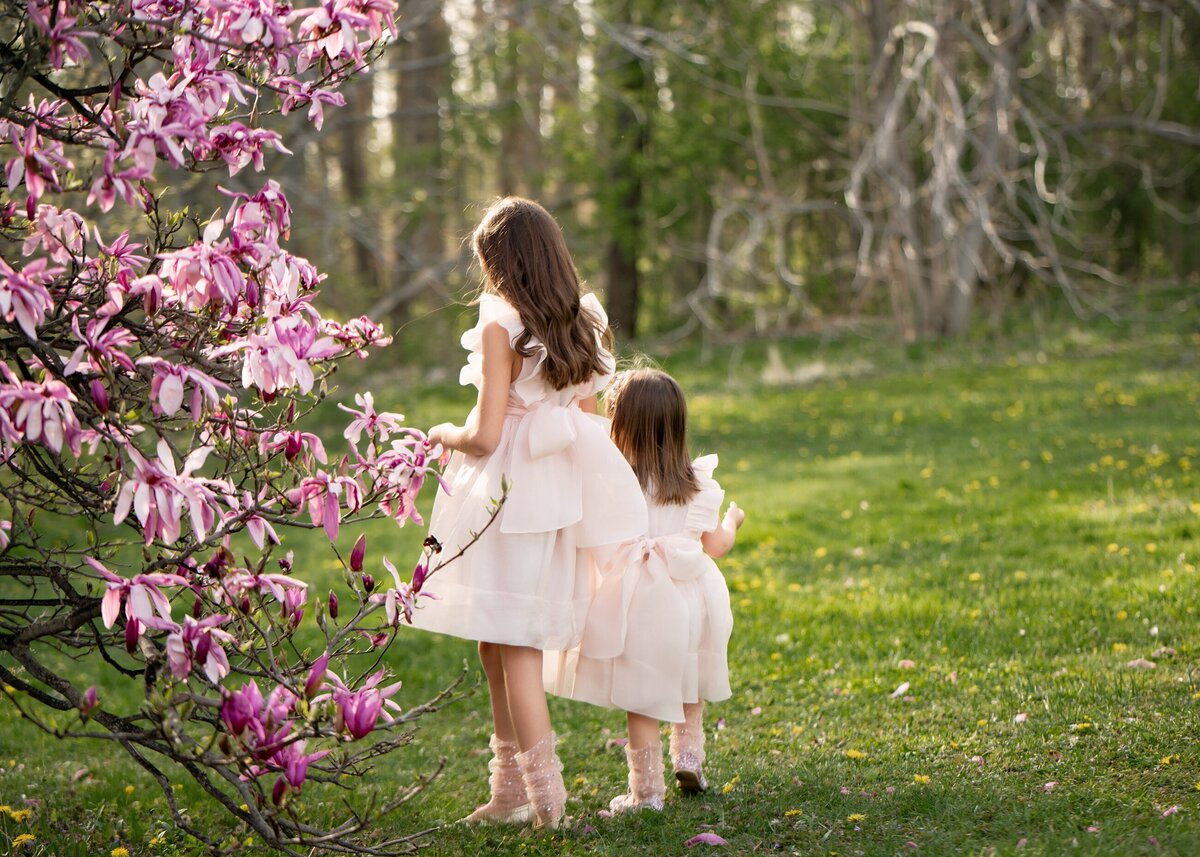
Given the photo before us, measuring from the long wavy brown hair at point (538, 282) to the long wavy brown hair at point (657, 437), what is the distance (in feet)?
0.95

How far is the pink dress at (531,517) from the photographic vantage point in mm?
3604

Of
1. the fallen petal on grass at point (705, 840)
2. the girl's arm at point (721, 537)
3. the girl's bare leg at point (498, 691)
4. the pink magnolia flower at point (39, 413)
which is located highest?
the pink magnolia flower at point (39, 413)

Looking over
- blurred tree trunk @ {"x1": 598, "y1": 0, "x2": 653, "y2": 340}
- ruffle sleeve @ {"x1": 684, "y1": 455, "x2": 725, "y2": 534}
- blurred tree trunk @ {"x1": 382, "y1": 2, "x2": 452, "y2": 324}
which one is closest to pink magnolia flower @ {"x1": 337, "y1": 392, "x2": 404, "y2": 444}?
ruffle sleeve @ {"x1": 684, "y1": 455, "x2": 725, "y2": 534}

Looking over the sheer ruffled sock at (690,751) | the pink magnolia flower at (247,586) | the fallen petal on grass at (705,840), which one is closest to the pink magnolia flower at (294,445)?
the pink magnolia flower at (247,586)

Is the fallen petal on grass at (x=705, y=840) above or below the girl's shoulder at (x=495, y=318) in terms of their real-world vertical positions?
below

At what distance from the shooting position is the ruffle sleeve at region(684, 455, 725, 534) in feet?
12.8

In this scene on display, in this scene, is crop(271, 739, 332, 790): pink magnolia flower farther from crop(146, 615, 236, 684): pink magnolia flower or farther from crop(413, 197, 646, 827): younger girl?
crop(413, 197, 646, 827): younger girl

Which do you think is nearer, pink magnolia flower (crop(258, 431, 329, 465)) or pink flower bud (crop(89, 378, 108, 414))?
pink flower bud (crop(89, 378, 108, 414))

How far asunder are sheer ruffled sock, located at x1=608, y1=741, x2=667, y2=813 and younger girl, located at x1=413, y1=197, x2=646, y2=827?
0.24m

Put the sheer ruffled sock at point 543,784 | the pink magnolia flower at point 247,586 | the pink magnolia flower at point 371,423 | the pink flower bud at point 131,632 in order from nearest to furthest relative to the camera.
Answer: the pink flower bud at point 131,632
the pink magnolia flower at point 247,586
the pink magnolia flower at point 371,423
the sheer ruffled sock at point 543,784

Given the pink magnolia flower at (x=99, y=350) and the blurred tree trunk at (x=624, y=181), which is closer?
the pink magnolia flower at (x=99, y=350)

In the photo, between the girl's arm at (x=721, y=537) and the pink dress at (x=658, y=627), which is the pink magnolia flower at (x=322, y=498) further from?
the girl's arm at (x=721, y=537)

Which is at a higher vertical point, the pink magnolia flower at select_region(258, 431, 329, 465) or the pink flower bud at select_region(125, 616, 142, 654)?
the pink magnolia flower at select_region(258, 431, 329, 465)

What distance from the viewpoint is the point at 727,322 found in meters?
22.8
